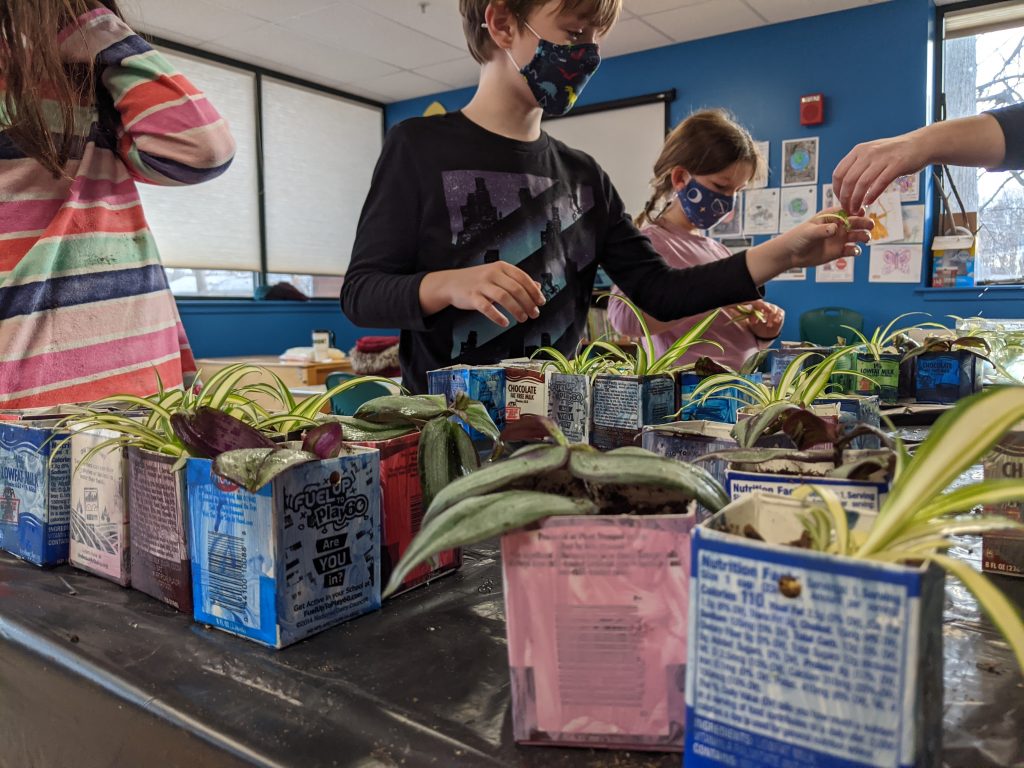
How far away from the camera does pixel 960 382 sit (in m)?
1.33

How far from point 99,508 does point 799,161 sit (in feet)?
14.5

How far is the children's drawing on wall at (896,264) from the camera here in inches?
158

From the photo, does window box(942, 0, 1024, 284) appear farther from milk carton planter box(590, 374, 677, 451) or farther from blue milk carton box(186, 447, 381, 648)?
blue milk carton box(186, 447, 381, 648)

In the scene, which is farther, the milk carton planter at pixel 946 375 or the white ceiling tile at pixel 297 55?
the white ceiling tile at pixel 297 55

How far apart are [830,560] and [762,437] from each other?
32cm

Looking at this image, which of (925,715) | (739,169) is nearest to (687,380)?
(925,715)

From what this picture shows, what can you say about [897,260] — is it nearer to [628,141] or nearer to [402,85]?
[628,141]

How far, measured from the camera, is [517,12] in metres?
1.31

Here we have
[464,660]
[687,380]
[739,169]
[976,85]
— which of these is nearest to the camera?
[464,660]

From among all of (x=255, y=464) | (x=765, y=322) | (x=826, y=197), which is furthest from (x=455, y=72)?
(x=255, y=464)

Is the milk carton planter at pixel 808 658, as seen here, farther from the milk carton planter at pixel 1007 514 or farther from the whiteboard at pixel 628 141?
the whiteboard at pixel 628 141

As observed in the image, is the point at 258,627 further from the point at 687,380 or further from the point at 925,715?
the point at 687,380

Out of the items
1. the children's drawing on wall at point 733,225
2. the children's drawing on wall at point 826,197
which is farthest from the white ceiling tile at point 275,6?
the children's drawing on wall at point 826,197

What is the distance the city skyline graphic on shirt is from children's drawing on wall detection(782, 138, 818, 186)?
10.9 ft
